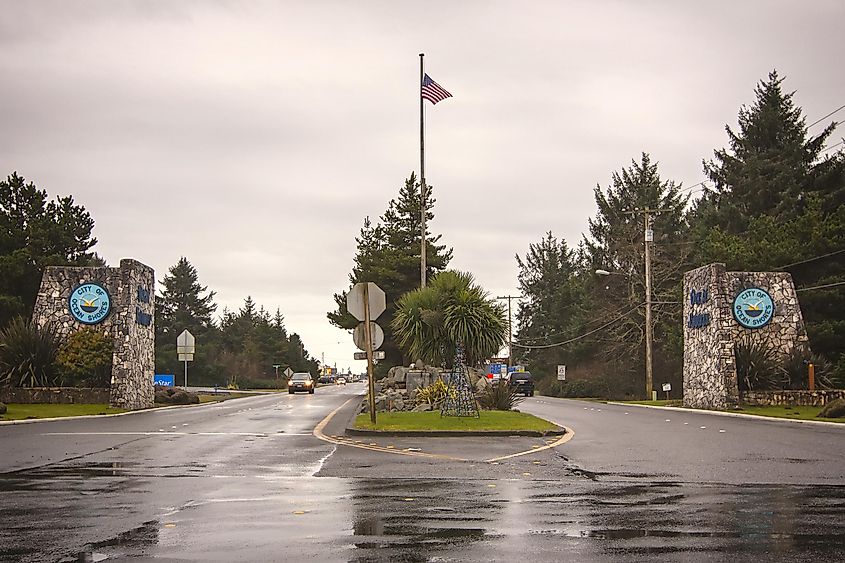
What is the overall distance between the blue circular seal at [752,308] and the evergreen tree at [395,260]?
24.3 meters

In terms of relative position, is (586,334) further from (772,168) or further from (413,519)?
(413,519)

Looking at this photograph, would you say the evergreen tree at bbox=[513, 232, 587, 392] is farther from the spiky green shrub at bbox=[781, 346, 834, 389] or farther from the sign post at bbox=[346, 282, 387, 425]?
the sign post at bbox=[346, 282, 387, 425]

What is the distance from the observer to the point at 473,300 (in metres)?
27.9

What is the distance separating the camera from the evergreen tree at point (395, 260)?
61.2m

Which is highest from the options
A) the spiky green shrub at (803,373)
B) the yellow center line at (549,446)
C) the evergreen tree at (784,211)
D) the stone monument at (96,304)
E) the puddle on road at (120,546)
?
the evergreen tree at (784,211)

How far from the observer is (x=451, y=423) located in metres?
22.3

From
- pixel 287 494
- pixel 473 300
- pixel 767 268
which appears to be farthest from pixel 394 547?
pixel 767 268

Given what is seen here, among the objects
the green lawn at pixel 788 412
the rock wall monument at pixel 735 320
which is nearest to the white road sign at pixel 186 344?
the rock wall monument at pixel 735 320

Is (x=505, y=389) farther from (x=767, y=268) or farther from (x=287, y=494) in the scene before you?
(x=767, y=268)

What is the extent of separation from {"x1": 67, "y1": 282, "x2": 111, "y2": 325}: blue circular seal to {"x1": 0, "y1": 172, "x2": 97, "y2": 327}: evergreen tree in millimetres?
14040

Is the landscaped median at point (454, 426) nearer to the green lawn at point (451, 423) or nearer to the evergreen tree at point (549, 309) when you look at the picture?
the green lawn at point (451, 423)

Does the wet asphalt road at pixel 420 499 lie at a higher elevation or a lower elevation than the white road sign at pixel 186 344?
lower

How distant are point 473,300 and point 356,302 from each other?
7.21 m

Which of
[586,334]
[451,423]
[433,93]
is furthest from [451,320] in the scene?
[586,334]
